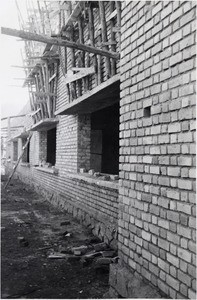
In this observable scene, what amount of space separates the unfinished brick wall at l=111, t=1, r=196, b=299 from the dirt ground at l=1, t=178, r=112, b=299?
88 cm

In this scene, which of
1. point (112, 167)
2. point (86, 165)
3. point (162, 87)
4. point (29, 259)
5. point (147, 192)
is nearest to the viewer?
point (162, 87)

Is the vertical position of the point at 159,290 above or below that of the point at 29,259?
above

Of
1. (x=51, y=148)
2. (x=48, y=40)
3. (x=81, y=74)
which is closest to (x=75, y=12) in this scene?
(x=81, y=74)

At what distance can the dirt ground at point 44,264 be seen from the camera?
4.01 meters

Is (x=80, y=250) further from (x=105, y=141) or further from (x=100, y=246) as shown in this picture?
(x=105, y=141)

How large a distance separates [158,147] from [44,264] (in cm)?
313

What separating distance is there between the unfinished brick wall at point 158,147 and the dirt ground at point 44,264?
88 cm

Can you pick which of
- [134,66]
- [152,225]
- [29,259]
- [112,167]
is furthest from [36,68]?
[152,225]

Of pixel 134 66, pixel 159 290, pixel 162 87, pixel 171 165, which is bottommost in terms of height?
pixel 159 290

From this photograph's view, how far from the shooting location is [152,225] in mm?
2900

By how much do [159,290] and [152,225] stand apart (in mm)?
558

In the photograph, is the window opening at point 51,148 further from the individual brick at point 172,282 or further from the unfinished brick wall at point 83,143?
the individual brick at point 172,282

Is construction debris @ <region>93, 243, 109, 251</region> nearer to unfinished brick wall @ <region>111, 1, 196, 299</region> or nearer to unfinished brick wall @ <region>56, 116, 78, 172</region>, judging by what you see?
unfinished brick wall @ <region>111, 1, 196, 299</region>

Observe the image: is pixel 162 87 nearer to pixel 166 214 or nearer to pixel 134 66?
pixel 134 66
